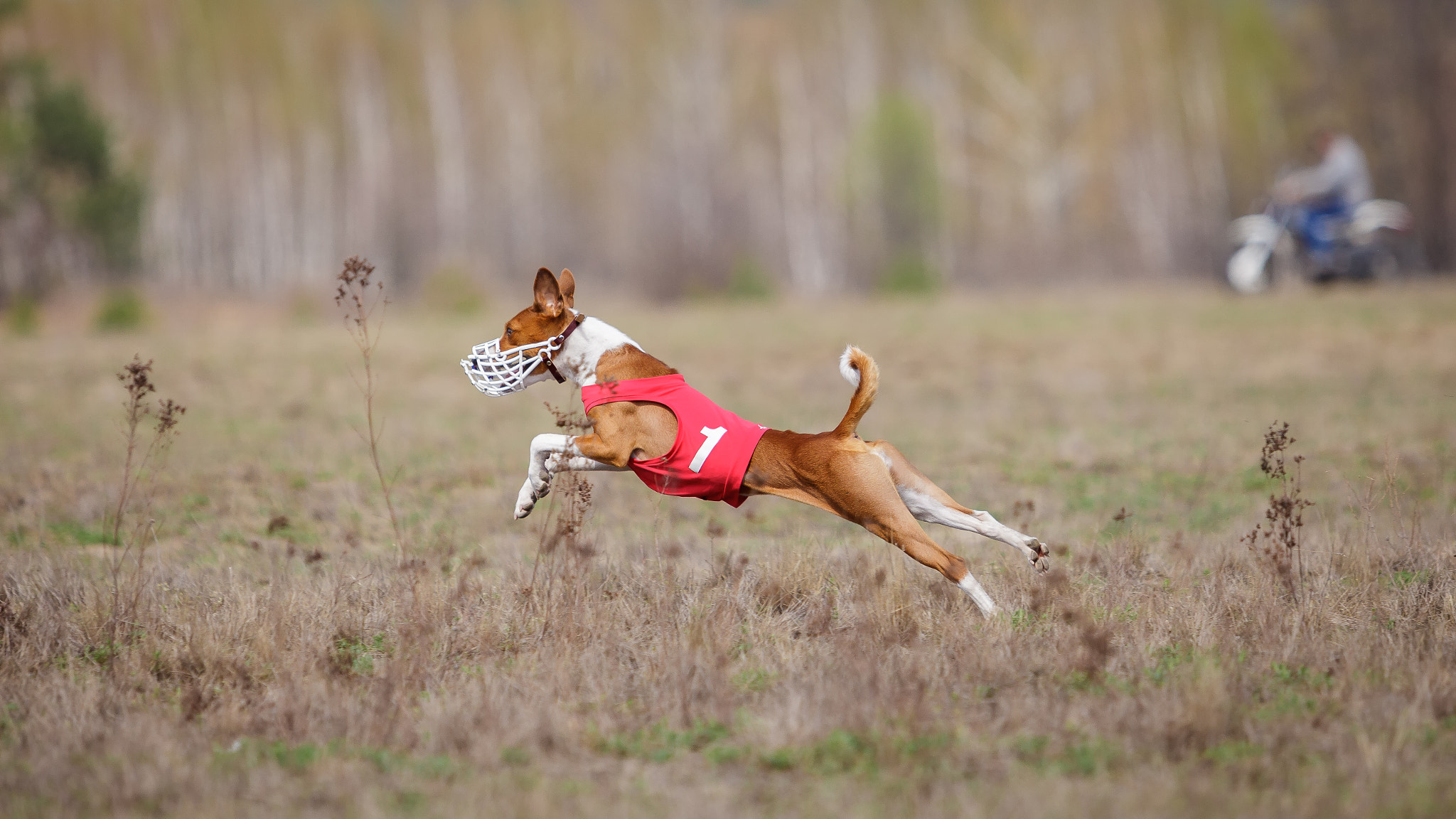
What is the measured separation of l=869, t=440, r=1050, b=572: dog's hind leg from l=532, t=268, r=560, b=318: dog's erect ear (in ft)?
6.04

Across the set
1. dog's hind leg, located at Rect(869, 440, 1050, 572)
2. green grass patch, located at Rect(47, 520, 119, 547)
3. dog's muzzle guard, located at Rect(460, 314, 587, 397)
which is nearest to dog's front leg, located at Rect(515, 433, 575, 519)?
dog's muzzle guard, located at Rect(460, 314, 587, 397)

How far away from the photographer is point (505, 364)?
6039 millimetres

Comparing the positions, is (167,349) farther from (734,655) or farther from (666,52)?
(666,52)

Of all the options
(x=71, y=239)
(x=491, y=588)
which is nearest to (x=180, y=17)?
(x=71, y=239)

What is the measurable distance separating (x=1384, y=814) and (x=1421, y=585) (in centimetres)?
286

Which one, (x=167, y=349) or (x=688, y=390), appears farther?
(x=167, y=349)

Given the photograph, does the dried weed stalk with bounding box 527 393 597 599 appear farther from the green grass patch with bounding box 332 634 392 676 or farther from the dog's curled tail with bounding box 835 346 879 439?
the dog's curled tail with bounding box 835 346 879 439

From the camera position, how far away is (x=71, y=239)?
3944 centimetres

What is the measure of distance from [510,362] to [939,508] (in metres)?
2.40

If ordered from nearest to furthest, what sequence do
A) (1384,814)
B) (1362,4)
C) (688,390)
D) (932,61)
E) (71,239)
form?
(1384,814), (688,390), (1362,4), (71,239), (932,61)

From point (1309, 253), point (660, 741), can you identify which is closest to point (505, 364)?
point (660, 741)

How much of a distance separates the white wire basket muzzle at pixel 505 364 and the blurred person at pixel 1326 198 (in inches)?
751

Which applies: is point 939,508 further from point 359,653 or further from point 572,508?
point 359,653

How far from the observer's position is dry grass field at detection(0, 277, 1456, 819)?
157 inches
